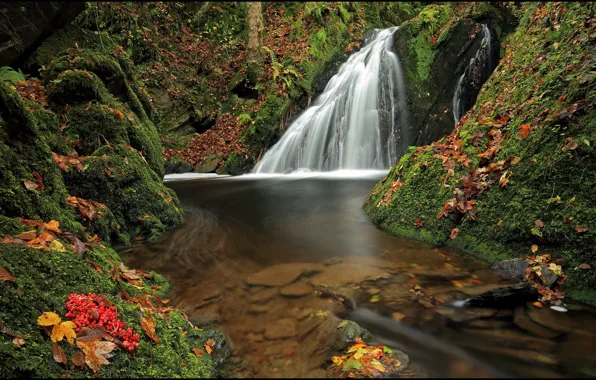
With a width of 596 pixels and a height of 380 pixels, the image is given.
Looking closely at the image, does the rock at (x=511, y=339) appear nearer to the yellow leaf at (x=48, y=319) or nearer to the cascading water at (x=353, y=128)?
the yellow leaf at (x=48, y=319)

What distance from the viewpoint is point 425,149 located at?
19.6 ft

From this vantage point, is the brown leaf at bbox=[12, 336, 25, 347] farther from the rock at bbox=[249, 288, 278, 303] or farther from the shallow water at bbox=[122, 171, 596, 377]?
the rock at bbox=[249, 288, 278, 303]

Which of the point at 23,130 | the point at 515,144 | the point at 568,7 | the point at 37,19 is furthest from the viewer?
the point at 568,7

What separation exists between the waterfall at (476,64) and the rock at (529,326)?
36.5 ft

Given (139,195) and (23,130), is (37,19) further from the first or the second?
(139,195)

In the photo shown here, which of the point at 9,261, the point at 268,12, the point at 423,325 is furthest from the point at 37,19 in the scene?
the point at 268,12

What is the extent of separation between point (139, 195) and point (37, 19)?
8.54 feet

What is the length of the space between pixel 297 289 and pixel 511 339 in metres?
1.92

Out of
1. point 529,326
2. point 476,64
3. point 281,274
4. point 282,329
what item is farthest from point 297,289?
point 476,64

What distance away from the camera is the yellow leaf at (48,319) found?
5.76ft

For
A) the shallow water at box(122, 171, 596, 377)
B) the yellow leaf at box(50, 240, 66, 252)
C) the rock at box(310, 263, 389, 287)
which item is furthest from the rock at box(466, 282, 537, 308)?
the yellow leaf at box(50, 240, 66, 252)

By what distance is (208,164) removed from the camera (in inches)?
556

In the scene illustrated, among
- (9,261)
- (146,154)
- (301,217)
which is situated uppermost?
(146,154)

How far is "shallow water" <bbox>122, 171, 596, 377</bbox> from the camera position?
7.70 ft
